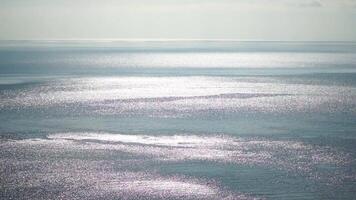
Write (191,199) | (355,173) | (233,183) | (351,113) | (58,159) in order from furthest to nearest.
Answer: (351,113)
(58,159)
(355,173)
(233,183)
(191,199)

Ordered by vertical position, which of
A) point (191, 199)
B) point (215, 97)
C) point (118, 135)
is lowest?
point (215, 97)

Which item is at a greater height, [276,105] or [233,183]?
[233,183]

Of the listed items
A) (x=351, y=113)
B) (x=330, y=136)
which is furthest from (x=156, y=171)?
(x=351, y=113)

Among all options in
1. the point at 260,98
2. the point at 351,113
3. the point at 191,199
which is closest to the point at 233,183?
the point at 191,199

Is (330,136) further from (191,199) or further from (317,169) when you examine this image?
(191,199)

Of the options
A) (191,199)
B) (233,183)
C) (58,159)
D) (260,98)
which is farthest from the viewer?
(260,98)

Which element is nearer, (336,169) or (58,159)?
(336,169)

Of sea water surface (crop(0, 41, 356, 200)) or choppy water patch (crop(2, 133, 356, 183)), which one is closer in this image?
sea water surface (crop(0, 41, 356, 200))

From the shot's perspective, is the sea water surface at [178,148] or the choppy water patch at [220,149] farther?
the choppy water patch at [220,149]

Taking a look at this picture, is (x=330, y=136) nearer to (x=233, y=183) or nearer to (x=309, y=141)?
(x=309, y=141)
